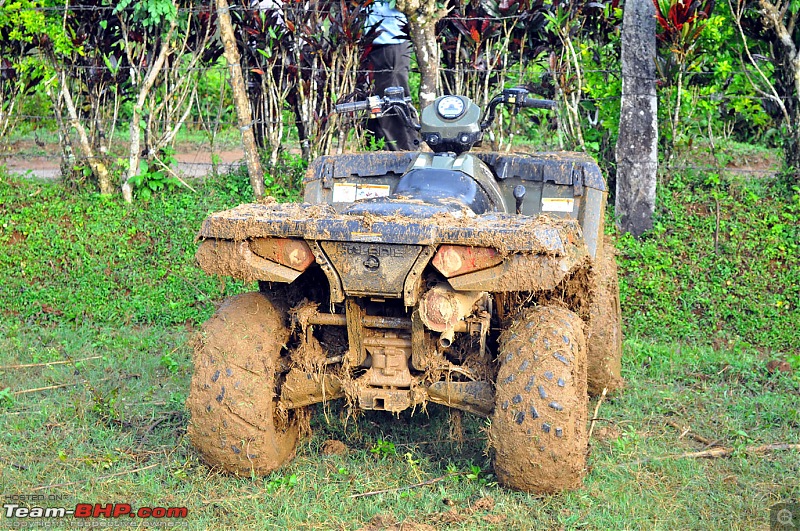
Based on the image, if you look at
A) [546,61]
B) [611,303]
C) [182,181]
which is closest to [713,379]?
[611,303]

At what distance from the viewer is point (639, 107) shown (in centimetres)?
812

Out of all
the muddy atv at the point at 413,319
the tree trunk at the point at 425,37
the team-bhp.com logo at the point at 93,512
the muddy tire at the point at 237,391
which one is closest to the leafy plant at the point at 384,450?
the muddy atv at the point at 413,319


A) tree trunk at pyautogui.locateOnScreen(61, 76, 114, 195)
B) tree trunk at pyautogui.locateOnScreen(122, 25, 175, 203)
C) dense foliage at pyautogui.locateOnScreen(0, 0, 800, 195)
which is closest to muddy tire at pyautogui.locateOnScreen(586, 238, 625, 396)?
dense foliage at pyautogui.locateOnScreen(0, 0, 800, 195)

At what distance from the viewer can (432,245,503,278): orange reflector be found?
13.5 ft

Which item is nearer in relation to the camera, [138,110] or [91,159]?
[138,110]

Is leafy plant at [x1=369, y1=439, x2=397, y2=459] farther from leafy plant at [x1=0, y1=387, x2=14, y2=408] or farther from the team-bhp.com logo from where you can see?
leafy plant at [x1=0, y1=387, x2=14, y2=408]

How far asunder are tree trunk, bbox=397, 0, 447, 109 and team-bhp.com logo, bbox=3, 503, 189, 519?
4342 millimetres

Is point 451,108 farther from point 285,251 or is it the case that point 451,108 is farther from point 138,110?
point 138,110

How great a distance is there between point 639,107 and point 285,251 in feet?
15.7

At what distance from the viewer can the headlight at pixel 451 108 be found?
17.9ft

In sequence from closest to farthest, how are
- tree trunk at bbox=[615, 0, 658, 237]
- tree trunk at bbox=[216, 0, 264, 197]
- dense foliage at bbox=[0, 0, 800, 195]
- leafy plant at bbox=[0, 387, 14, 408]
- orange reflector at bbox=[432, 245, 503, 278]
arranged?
1. orange reflector at bbox=[432, 245, 503, 278]
2. leafy plant at bbox=[0, 387, 14, 408]
3. tree trunk at bbox=[615, 0, 658, 237]
4. tree trunk at bbox=[216, 0, 264, 197]
5. dense foliage at bbox=[0, 0, 800, 195]

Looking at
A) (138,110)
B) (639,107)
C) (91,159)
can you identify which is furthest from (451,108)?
(91,159)

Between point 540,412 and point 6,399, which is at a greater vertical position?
point 540,412

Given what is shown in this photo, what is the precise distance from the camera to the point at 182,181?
907 centimetres
